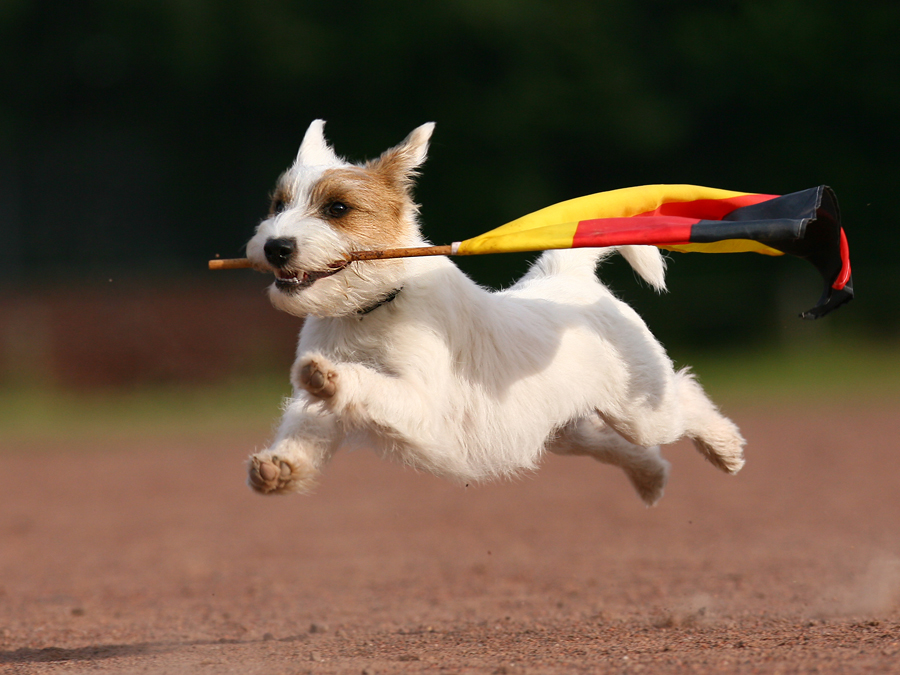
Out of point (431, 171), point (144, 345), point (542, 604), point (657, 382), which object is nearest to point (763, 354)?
point (431, 171)

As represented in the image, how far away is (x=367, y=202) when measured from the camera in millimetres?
5547

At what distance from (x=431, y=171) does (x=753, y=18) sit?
10826 mm

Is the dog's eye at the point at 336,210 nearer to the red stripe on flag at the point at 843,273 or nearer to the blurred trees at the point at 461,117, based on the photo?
the red stripe on flag at the point at 843,273

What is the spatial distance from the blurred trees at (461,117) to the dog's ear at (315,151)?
707 inches

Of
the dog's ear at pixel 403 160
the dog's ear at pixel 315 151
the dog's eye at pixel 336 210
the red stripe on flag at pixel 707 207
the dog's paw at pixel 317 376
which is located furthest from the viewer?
the red stripe on flag at pixel 707 207

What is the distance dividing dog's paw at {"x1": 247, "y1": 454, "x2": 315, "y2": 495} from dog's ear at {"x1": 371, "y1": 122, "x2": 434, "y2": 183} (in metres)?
1.52

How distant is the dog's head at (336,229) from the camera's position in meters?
5.23

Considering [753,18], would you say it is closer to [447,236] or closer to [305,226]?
[447,236]

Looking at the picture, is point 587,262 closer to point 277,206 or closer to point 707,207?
point 707,207

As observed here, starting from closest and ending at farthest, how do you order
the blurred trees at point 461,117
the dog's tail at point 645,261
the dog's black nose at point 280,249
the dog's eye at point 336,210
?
the dog's black nose at point 280,249 → the dog's eye at point 336,210 → the dog's tail at point 645,261 → the blurred trees at point 461,117

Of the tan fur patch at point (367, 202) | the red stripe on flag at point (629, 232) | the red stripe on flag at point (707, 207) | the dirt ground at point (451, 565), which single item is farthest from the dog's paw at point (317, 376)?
the red stripe on flag at point (707, 207)

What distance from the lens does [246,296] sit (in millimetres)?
24000

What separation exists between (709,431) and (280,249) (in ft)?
10.8

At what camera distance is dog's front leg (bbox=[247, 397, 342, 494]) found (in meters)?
5.37
